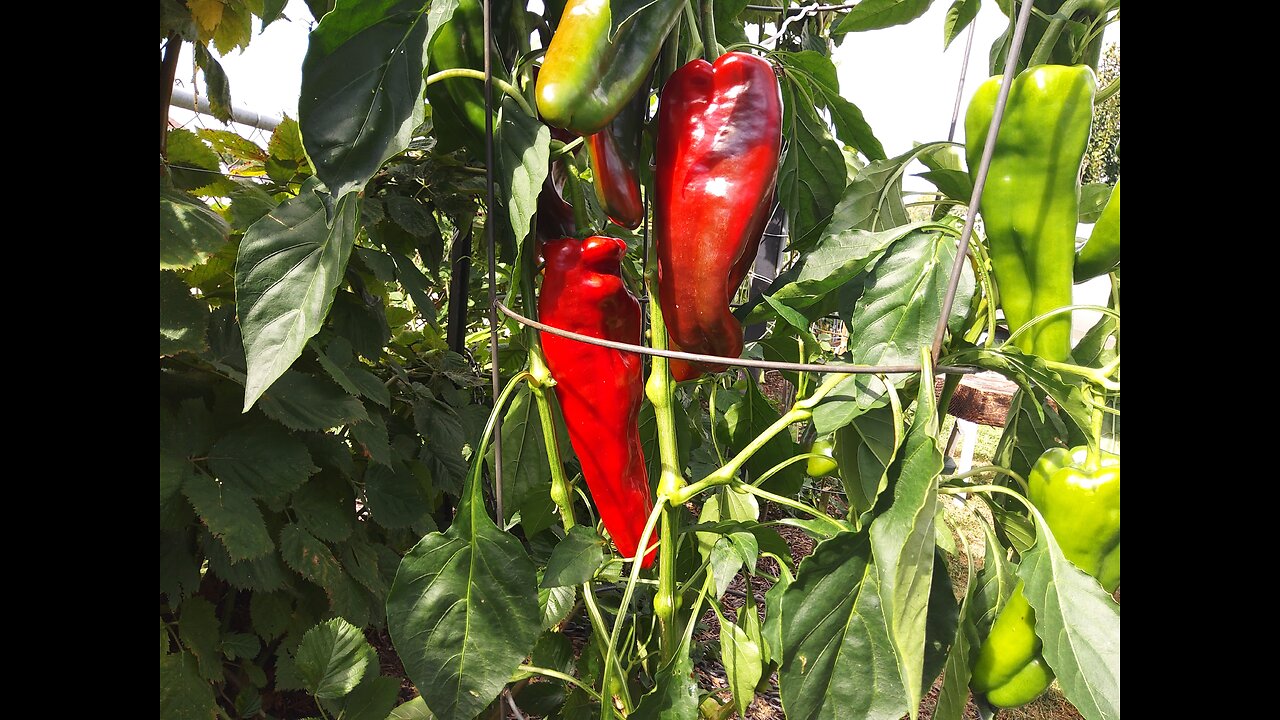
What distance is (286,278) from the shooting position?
1.57ft

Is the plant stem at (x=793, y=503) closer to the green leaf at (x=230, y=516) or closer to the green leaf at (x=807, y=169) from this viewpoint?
the green leaf at (x=807, y=169)

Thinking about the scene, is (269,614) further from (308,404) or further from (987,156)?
(987,156)

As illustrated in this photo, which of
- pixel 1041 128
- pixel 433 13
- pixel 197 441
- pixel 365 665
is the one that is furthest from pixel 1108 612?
pixel 197 441

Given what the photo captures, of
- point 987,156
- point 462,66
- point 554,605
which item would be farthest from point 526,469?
point 987,156

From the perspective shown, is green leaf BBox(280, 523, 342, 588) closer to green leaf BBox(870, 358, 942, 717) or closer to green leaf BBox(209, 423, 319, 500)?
green leaf BBox(209, 423, 319, 500)

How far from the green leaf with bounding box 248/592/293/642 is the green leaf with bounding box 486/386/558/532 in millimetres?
355

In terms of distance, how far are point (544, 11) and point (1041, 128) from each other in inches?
15.1

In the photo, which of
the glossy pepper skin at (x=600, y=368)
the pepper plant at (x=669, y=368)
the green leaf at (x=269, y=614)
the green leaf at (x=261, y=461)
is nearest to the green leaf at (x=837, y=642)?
the pepper plant at (x=669, y=368)

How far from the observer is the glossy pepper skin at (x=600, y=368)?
60 centimetres

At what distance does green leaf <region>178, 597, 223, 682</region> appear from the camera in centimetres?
78

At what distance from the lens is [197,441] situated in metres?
0.75

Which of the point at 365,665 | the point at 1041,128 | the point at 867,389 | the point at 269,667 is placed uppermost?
the point at 1041,128
